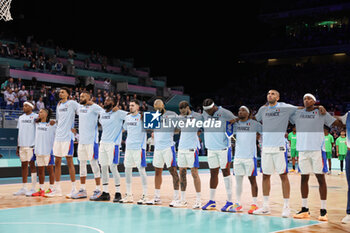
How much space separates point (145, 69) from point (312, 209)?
2801 cm

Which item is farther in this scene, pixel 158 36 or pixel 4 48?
pixel 158 36

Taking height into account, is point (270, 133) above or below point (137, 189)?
above

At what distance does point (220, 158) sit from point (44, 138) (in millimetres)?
4791

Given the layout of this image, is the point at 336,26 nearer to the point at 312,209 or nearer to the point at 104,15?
the point at 104,15

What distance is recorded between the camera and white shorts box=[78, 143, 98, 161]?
10680mm

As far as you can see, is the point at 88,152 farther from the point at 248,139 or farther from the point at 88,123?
the point at 248,139

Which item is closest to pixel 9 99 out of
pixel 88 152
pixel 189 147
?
pixel 88 152

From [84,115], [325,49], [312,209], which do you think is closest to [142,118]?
[84,115]

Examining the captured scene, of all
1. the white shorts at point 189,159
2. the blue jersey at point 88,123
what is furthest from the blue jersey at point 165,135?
the blue jersey at point 88,123

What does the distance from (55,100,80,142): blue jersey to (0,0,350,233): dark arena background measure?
0.06 m

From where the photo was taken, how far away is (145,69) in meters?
36.0

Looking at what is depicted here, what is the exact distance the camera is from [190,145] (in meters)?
A: 9.56

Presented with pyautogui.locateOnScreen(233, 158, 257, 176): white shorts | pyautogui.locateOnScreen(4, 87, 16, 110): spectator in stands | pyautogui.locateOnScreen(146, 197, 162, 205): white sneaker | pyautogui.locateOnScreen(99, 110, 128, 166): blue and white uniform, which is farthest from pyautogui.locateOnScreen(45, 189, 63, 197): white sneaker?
pyautogui.locateOnScreen(4, 87, 16, 110): spectator in stands

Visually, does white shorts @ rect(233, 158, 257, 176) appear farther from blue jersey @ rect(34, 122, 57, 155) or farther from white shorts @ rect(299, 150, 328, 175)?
blue jersey @ rect(34, 122, 57, 155)
